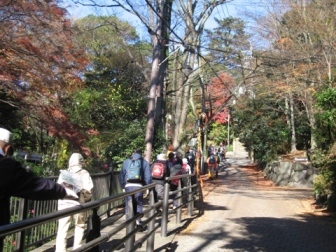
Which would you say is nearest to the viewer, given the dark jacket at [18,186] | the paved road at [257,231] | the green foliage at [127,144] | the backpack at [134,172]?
the dark jacket at [18,186]

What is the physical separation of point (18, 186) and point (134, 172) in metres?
5.53

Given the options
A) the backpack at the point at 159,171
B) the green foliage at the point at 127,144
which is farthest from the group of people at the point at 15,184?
the green foliage at the point at 127,144

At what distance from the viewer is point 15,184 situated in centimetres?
321

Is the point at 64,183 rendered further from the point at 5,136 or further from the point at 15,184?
the point at 15,184

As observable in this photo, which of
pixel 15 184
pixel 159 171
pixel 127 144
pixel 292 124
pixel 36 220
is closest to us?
pixel 36 220

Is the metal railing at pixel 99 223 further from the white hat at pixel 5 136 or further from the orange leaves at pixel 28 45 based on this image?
the orange leaves at pixel 28 45

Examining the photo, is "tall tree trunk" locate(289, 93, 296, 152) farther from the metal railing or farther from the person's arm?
the person's arm

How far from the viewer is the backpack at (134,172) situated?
28.6 feet

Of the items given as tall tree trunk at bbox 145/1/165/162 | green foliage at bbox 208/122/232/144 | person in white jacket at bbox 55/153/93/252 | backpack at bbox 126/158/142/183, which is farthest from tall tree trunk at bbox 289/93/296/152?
green foliage at bbox 208/122/232/144

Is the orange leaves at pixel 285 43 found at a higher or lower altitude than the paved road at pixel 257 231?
higher

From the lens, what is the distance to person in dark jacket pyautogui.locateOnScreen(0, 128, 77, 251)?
316cm

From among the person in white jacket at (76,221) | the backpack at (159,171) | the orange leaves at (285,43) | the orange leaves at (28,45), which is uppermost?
the orange leaves at (285,43)

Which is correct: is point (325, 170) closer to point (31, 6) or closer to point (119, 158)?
point (119, 158)

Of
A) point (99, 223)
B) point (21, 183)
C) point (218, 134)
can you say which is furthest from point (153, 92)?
point (218, 134)
